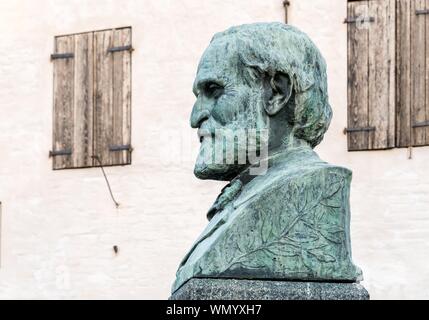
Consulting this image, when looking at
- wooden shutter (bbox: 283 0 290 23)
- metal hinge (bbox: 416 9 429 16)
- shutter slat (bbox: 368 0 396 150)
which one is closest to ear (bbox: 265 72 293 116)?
shutter slat (bbox: 368 0 396 150)

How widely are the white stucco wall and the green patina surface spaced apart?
14.4 meters

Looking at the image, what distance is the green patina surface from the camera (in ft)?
40.0

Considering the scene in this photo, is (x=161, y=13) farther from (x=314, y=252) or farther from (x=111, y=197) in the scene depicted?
(x=314, y=252)

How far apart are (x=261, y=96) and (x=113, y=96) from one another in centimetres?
1762

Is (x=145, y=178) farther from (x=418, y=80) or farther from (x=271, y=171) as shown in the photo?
(x=271, y=171)

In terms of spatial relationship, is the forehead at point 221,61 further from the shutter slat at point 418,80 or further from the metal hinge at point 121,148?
the metal hinge at point 121,148

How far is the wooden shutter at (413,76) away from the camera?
2788 cm

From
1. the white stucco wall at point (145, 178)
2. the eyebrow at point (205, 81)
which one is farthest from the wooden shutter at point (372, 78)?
the eyebrow at point (205, 81)

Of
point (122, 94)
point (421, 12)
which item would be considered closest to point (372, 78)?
point (421, 12)

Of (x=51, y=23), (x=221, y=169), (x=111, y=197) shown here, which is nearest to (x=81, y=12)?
(x=51, y=23)

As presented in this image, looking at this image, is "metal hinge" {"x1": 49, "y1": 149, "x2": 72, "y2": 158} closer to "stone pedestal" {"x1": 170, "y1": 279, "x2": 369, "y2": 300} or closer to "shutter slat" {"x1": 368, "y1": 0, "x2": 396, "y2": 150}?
"shutter slat" {"x1": 368, "y1": 0, "x2": 396, "y2": 150}

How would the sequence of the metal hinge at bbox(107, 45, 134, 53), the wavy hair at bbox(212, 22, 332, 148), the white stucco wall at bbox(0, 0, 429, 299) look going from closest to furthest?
1. the wavy hair at bbox(212, 22, 332, 148)
2. the white stucco wall at bbox(0, 0, 429, 299)
3. the metal hinge at bbox(107, 45, 134, 53)

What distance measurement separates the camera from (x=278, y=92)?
12.5 m

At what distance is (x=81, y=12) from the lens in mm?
30609
